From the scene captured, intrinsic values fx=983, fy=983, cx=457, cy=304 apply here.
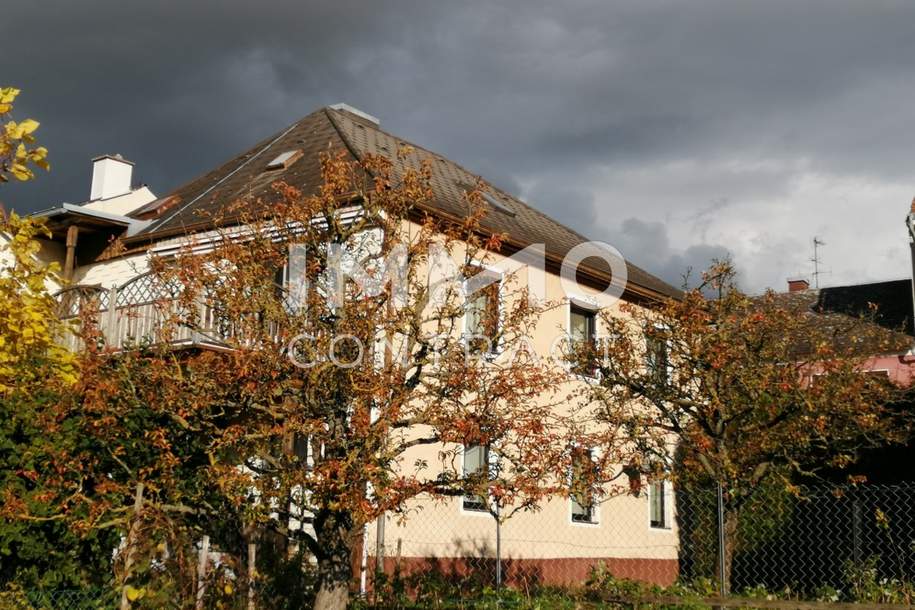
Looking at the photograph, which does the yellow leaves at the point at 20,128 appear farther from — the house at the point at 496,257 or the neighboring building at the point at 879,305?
the neighboring building at the point at 879,305

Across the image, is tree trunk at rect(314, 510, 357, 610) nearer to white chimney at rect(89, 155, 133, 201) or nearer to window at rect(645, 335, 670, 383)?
window at rect(645, 335, 670, 383)

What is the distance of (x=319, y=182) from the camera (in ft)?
52.5

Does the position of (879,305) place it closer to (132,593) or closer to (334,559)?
(334,559)

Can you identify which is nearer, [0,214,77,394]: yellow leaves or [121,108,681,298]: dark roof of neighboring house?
[0,214,77,394]: yellow leaves

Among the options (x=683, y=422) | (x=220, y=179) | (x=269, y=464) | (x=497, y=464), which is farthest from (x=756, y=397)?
(x=220, y=179)

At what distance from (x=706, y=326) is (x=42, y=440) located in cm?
807

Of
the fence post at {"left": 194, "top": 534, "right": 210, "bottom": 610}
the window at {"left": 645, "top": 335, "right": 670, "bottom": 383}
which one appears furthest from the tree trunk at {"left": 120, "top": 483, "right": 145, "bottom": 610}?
the window at {"left": 645, "top": 335, "right": 670, "bottom": 383}

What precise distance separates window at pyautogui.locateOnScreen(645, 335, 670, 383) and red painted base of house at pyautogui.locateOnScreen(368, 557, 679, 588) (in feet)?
8.74

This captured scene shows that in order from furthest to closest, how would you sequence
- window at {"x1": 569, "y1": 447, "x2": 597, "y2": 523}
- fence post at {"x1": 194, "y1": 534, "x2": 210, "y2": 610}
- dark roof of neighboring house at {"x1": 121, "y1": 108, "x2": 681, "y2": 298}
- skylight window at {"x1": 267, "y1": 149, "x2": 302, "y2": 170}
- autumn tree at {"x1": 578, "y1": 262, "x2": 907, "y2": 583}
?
skylight window at {"x1": 267, "y1": 149, "x2": 302, "y2": 170} → dark roof of neighboring house at {"x1": 121, "y1": 108, "x2": 681, "y2": 298} → autumn tree at {"x1": 578, "y1": 262, "x2": 907, "y2": 583} → fence post at {"x1": 194, "y1": 534, "x2": 210, "y2": 610} → window at {"x1": 569, "y1": 447, "x2": 597, "y2": 523}

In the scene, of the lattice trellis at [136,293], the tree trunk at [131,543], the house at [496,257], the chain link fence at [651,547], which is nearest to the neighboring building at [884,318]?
the chain link fence at [651,547]

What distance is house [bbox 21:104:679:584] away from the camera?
1462 cm

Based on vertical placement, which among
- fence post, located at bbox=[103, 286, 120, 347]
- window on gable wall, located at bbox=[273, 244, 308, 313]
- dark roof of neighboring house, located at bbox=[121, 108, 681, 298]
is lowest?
window on gable wall, located at bbox=[273, 244, 308, 313]

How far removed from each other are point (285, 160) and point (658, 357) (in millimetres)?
8013

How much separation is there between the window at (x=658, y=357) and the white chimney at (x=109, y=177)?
16799 millimetres
